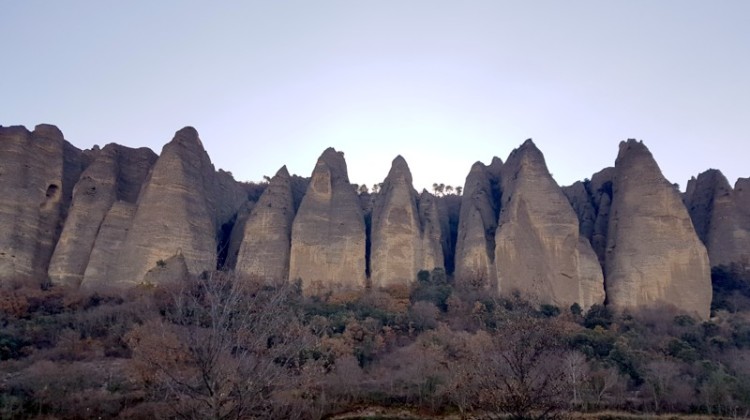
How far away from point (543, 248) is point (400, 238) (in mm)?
8384

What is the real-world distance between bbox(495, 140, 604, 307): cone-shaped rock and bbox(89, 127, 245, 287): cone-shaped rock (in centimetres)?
1679

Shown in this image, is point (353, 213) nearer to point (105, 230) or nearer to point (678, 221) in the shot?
point (105, 230)

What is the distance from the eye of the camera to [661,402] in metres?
28.7

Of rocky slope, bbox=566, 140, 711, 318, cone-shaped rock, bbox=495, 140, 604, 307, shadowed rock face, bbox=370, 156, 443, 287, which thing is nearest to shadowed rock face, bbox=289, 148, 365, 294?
shadowed rock face, bbox=370, 156, 443, 287

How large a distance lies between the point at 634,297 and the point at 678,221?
213 inches

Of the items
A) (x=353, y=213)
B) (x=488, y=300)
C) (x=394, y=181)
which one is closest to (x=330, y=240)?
(x=353, y=213)

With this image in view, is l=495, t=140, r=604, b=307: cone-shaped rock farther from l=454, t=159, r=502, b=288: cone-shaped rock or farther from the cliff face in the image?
l=454, t=159, r=502, b=288: cone-shaped rock

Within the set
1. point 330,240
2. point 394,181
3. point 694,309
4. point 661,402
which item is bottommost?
point 661,402

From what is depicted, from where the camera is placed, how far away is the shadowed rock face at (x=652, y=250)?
38906mm

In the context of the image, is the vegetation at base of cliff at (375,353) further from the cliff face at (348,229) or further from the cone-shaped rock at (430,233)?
the cone-shaped rock at (430,233)

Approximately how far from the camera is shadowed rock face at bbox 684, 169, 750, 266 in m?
43.8

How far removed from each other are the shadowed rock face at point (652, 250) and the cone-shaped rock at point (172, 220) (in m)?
23.0

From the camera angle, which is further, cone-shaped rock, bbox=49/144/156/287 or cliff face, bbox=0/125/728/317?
cone-shaped rock, bbox=49/144/156/287

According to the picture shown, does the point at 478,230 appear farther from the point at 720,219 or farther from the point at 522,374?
the point at 522,374
